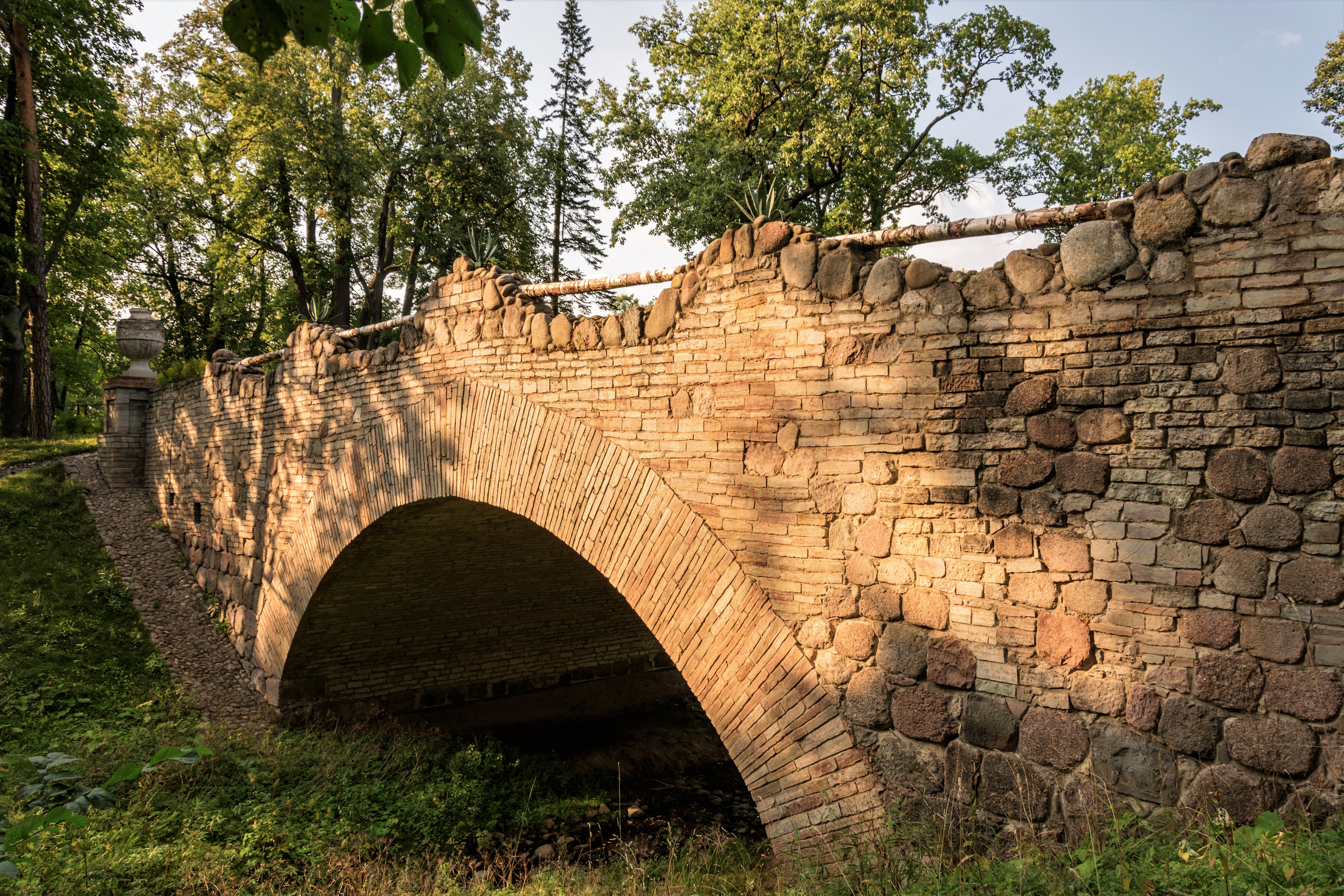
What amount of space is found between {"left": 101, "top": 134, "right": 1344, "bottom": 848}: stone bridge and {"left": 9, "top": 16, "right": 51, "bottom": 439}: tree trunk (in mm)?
13463

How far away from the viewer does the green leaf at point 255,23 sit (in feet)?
6.21

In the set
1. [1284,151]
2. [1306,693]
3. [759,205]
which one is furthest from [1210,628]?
[759,205]

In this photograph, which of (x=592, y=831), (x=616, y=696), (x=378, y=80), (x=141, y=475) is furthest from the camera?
(x=378, y=80)

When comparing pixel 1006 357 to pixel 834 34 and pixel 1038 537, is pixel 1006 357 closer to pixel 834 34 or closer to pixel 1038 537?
pixel 1038 537

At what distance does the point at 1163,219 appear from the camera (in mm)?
3211

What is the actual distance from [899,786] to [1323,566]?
80.5 inches

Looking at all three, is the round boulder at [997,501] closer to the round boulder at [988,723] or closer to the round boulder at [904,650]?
the round boulder at [904,650]

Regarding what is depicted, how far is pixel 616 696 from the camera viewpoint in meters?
12.0

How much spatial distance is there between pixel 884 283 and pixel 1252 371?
161cm

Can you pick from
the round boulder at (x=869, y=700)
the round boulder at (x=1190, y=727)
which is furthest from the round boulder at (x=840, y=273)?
the round boulder at (x=1190, y=727)

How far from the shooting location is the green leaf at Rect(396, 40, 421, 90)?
204cm

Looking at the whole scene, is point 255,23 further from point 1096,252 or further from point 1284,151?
point 1284,151

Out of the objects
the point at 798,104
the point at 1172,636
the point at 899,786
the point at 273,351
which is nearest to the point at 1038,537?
the point at 1172,636

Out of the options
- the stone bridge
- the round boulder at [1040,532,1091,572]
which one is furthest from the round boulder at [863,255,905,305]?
the round boulder at [1040,532,1091,572]
